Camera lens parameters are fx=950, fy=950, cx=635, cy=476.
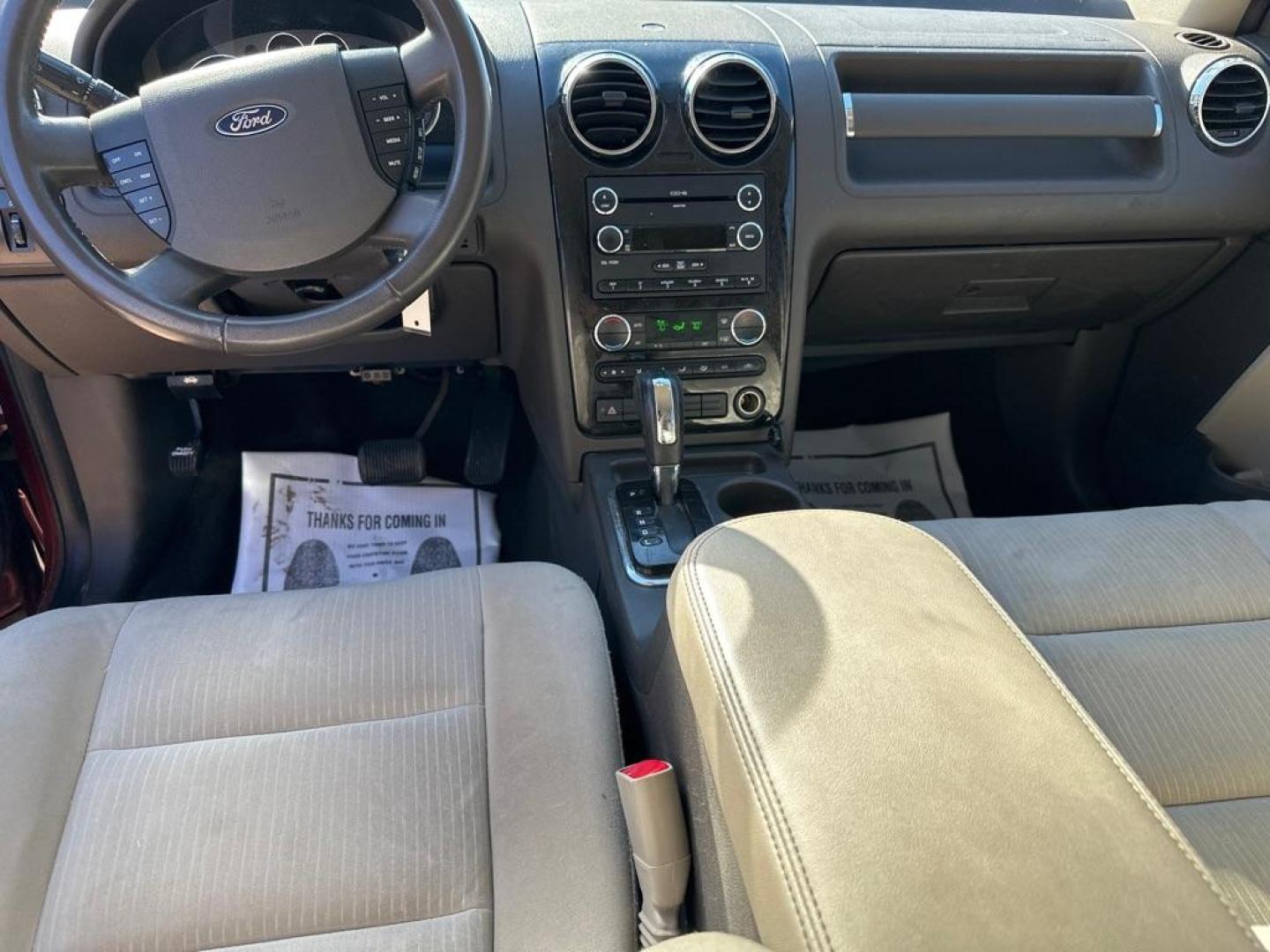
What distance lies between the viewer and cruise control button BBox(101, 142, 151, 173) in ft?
2.98

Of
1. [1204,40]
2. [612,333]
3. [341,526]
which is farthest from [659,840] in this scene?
[1204,40]

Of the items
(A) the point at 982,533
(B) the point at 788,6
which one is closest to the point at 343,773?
(A) the point at 982,533

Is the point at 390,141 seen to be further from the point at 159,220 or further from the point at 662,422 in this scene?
the point at 662,422

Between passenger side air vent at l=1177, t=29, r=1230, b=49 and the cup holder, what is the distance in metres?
0.88

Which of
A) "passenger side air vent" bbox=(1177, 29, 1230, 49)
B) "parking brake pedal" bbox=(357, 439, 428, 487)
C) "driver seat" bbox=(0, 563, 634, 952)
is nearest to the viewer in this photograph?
"driver seat" bbox=(0, 563, 634, 952)

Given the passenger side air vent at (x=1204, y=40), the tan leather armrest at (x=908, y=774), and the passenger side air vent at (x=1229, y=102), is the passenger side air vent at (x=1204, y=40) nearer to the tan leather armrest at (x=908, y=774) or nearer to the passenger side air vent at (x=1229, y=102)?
the passenger side air vent at (x=1229, y=102)

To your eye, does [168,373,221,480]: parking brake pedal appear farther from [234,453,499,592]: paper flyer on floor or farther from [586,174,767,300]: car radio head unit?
[586,174,767,300]: car radio head unit

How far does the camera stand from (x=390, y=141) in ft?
3.09

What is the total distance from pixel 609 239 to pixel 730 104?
217 millimetres

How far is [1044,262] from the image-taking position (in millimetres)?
1390

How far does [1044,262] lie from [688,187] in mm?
577

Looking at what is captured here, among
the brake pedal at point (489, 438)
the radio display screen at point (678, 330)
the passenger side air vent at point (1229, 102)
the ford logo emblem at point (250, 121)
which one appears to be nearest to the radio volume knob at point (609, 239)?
the radio display screen at point (678, 330)

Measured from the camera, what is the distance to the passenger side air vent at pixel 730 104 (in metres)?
1.14

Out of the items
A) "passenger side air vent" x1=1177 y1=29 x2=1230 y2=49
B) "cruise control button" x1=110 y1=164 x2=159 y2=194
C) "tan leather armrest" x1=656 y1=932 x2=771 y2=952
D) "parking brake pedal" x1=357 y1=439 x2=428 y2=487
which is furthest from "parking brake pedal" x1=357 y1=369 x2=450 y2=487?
"passenger side air vent" x1=1177 y1=29 x2=1230 y2=49
